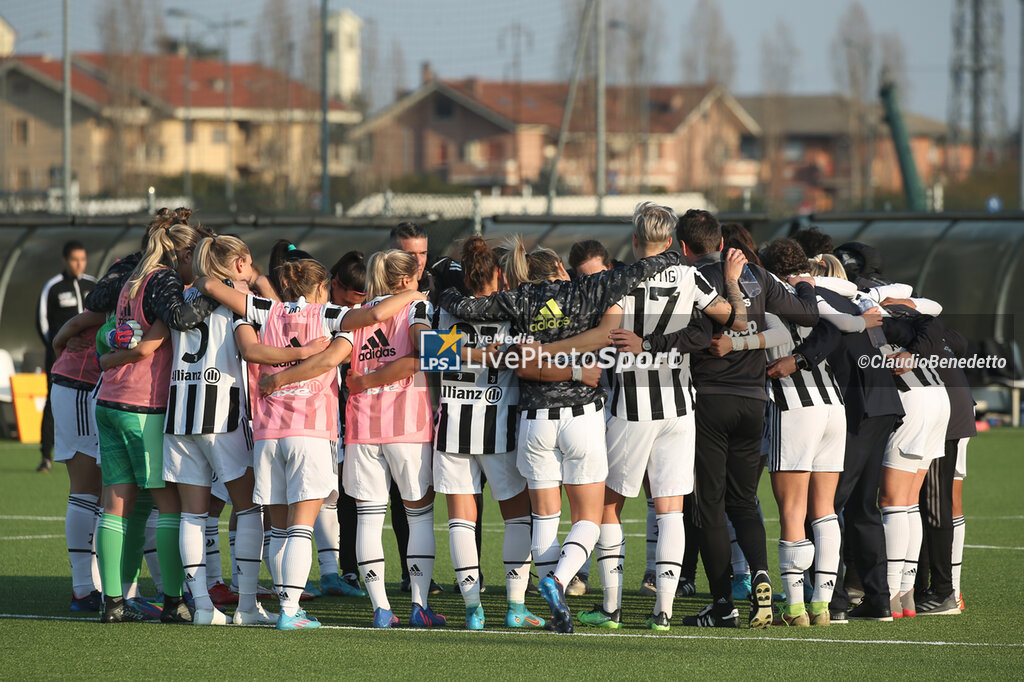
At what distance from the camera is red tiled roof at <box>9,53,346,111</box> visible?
51.0 metres

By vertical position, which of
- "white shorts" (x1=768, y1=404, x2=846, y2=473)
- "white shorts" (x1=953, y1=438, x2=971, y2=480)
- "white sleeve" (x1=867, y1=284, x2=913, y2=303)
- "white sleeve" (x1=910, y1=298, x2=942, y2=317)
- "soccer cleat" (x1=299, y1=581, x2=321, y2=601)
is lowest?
"soccer cleat" (x1=299, y1=581, x2=321, y2=601)

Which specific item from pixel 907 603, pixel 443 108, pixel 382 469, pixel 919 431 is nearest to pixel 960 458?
pixel 919 431

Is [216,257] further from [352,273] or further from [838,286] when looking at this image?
[838,286]

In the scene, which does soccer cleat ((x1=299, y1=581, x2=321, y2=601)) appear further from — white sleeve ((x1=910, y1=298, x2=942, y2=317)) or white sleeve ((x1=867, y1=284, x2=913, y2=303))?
white sleeve ((x1=910, y1=298, x2=942, y2=317))

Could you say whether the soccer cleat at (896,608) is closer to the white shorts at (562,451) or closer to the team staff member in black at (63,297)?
the white shorts at (562,451)

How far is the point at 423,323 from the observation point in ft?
20.4

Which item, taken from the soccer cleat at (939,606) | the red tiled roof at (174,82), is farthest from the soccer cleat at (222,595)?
the red tiled roof at (174,82)

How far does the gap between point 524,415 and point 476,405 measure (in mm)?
263

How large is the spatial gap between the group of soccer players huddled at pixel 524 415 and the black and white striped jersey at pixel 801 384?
0.5 inches

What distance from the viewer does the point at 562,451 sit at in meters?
6.11

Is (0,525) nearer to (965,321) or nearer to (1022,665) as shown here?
(1022,665)

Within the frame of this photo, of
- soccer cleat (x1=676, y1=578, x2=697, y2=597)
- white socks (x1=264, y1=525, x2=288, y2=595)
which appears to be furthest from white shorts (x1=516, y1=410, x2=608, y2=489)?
soccer cleat (x1=676, y1=578, x2=697, y2=597)

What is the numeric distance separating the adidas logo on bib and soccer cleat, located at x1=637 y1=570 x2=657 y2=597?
7.65 ft

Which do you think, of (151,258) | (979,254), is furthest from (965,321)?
(151,258)
